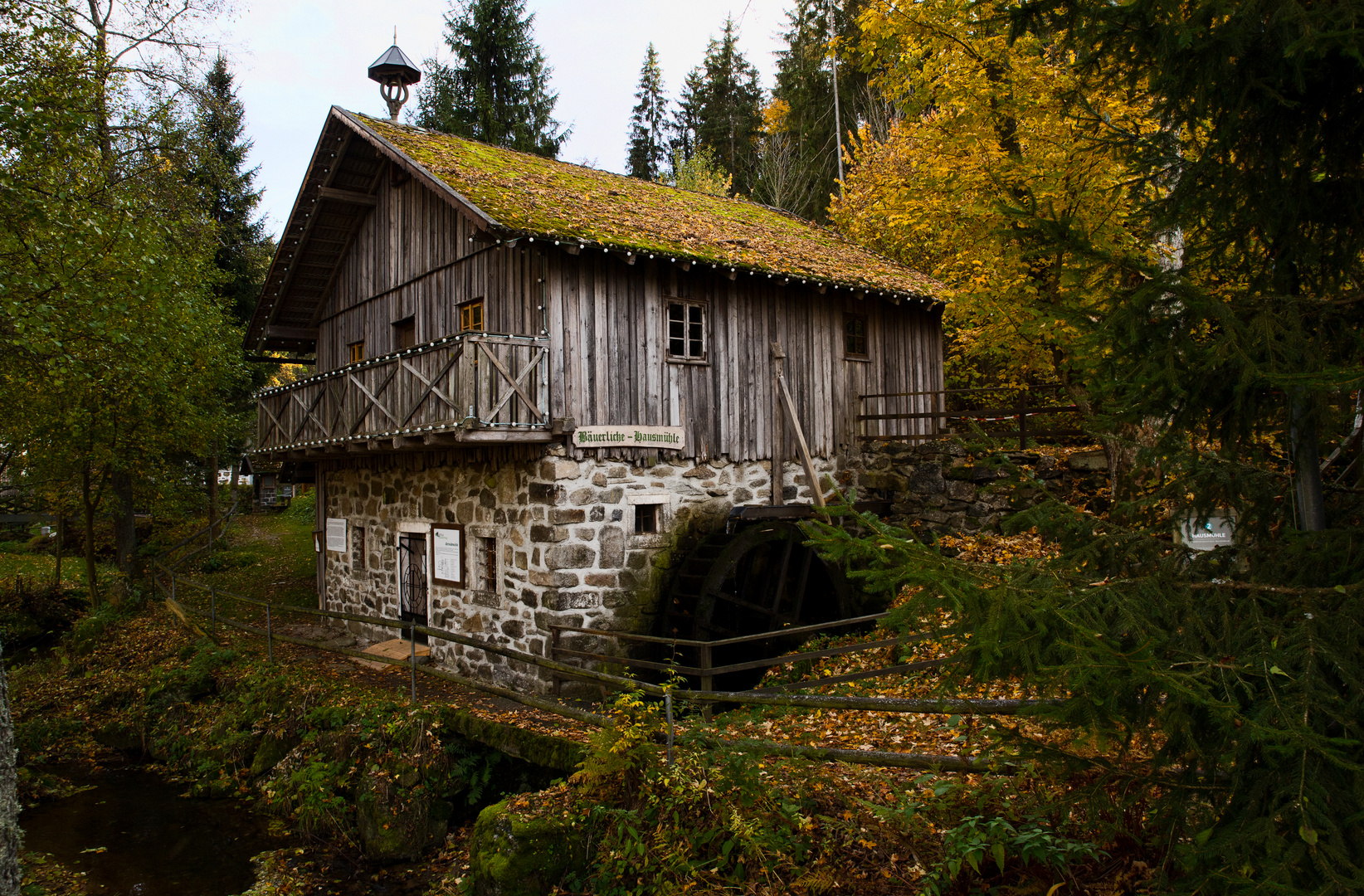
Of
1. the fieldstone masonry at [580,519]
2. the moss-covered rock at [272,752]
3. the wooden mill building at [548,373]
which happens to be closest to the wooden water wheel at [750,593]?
the wooden mill building at [548,373]

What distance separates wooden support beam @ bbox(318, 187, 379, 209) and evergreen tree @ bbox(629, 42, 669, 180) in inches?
848

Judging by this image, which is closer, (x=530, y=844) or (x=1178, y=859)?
(x=1178, y=859)

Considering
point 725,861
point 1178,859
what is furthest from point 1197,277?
point 725,861

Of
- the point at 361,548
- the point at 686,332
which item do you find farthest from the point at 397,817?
the point at 361,548

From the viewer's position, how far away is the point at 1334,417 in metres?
3.19

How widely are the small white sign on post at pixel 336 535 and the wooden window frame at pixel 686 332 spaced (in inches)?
284

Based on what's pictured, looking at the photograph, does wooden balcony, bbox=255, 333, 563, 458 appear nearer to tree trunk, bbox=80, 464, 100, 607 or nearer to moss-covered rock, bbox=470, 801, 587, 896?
moss-covered rock, bbox=470, 801, 587, 896

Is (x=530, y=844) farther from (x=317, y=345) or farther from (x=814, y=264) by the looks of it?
(x=317, y=345)

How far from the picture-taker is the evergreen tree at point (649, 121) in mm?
33812

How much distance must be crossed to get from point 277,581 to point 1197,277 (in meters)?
20.3

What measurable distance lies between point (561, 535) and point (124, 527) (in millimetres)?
14797

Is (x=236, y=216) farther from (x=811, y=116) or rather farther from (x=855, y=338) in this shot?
(x=855, y=338)

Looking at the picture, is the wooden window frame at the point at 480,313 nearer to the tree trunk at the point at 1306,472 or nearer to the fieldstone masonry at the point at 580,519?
the fieldstone masonry at the point at 580,519

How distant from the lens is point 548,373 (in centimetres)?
998
